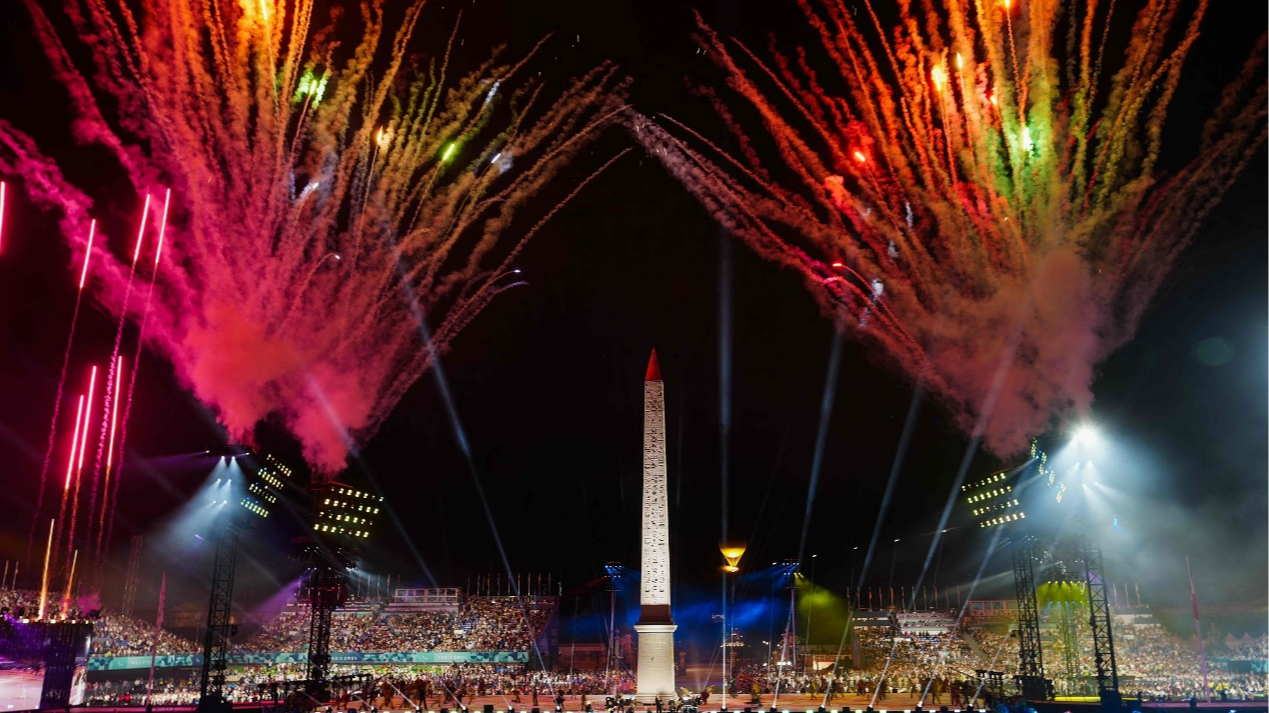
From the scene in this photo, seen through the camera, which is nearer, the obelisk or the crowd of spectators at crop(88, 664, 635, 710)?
the crowd of spectators at crop(88, 664, 635, 710)

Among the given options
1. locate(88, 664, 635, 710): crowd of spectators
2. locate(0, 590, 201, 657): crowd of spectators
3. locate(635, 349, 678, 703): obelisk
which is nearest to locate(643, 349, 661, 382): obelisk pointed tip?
locate(635, 349, 678, 703): obelisk

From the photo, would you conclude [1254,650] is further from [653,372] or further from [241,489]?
[241,489]

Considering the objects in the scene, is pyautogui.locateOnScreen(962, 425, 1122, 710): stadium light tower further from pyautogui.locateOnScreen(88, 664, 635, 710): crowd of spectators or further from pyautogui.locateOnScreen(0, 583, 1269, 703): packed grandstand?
pyautogui.locateOnScreen(88, 664, 635, 710): crowd of spectators

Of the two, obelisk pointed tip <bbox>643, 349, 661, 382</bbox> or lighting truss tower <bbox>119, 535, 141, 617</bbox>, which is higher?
obelisk pointed tip <bbox>643, 349, 661, 382</bbox>

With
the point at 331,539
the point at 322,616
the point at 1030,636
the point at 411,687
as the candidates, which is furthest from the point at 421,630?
the point at 1030,636

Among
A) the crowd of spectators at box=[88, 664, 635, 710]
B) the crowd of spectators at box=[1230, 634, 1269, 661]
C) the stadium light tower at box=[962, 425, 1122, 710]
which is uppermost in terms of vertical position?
the stadium light tower at box=[962, 425, 1122, 710]

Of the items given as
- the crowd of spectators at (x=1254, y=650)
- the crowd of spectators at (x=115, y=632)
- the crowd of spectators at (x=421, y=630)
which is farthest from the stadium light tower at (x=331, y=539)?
the crowd of spectators at (x=1254, y=650)

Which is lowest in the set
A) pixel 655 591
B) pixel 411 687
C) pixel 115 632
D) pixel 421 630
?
pixel 411 687

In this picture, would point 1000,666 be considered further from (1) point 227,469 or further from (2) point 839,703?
(1) point 227,469
